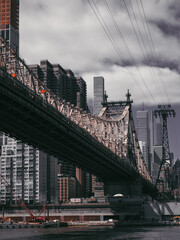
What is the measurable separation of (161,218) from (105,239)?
63.8m

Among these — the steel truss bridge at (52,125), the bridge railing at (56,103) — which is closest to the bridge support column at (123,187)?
the steel truss bridge at (52,125)

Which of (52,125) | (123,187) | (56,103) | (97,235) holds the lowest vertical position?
(97,235)

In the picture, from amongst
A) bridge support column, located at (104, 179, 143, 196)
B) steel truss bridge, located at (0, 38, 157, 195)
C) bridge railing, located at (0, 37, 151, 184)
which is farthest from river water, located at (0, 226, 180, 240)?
bridge support column, located at (104, 179, 143, 196)

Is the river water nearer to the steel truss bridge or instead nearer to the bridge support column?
the steel truss bridge

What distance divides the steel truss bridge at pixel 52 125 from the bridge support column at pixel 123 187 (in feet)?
2.91

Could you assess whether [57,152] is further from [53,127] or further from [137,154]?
[137,154]

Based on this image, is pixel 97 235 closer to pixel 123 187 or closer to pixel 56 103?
pixel 56 103

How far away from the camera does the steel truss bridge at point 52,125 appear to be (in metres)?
60.8

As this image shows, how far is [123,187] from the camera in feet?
459

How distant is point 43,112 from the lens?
69.6 m

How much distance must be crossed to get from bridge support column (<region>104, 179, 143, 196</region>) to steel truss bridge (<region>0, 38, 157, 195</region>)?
89 centimetres

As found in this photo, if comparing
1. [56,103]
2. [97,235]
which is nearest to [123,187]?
[97,235]

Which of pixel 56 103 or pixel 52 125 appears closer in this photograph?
pixel 52 125

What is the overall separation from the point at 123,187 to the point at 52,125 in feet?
231
